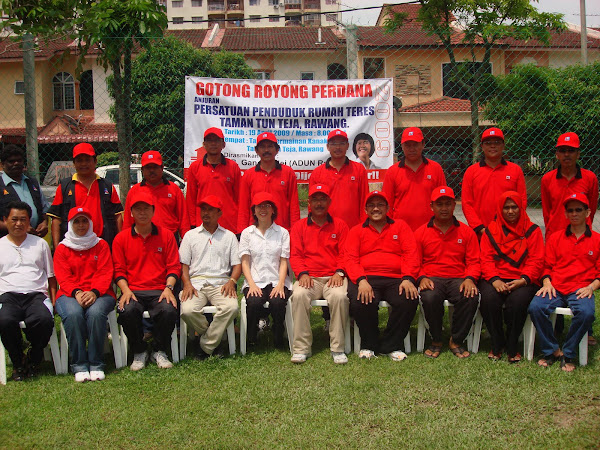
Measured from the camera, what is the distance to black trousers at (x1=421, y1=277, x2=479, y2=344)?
476 cm

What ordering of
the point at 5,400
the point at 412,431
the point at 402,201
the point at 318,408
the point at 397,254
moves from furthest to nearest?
1. the point at 402,201
2. the point at 397,254
3. the point at 5,400
4. the point at 318,408
5. the point at 412,431

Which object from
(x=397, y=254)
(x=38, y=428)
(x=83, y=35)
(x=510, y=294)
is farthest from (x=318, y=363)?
(x=83, y=35)

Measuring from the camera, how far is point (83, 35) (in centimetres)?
513

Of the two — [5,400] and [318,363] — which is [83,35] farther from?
[318,363]

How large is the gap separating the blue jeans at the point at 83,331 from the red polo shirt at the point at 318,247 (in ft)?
5.56

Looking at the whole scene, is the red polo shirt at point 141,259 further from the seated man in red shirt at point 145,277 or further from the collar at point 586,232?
the collar at point 586,232

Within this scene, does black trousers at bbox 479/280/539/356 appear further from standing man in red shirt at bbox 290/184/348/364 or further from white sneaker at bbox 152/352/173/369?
white sneaker at bbox 152/352/173/369

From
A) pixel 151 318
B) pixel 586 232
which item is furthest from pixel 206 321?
pixel 586 232

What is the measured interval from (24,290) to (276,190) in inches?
92.6

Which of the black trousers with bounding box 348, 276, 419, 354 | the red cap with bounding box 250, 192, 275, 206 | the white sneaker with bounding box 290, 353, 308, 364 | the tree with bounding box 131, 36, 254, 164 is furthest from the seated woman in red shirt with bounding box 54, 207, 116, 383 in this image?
the tree with bounding box 131, 36, 254, 164

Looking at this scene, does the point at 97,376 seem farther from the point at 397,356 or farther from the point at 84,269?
the point at 397,356

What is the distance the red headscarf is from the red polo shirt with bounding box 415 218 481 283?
0.60 feet

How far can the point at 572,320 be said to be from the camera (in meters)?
4.47

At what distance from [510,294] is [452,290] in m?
0.46
